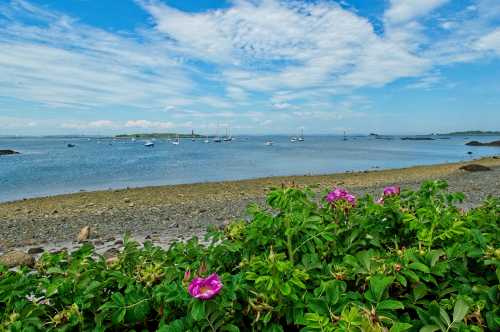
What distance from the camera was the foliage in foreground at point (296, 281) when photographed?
125cm

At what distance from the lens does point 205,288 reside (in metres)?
1.19

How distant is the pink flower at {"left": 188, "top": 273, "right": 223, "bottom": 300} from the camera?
1168 mm

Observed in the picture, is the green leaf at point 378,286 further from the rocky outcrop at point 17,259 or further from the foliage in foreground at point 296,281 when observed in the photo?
the rocky outcrop at point 17,259

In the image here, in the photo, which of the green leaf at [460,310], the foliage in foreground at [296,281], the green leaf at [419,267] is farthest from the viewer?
the green leaf at [419,267]

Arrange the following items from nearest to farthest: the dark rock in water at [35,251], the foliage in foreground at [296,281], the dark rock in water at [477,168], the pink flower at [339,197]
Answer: the foliage in foreground at [296,281], the pink flower at [339,197], the dark rock in water at [35,251], the dark rock in water at [477,168]

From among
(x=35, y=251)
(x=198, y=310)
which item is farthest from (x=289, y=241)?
(x=35, y=251)

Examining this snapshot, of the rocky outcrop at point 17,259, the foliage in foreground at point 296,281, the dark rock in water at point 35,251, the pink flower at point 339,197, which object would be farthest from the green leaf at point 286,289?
the dark rock in water at point 35,251

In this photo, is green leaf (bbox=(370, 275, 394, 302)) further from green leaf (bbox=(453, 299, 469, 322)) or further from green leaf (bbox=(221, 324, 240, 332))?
green leaf (bbox=(221, 324, 240, 332))

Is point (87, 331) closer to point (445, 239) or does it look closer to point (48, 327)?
point (48, 327)

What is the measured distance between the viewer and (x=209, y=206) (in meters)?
12.2

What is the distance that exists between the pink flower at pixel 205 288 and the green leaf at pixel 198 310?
1.1 inches

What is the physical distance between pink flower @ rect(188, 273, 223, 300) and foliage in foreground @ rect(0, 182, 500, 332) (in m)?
0.05

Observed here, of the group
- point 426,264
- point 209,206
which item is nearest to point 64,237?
point 209,206

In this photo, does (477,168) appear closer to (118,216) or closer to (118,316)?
(118,216)
